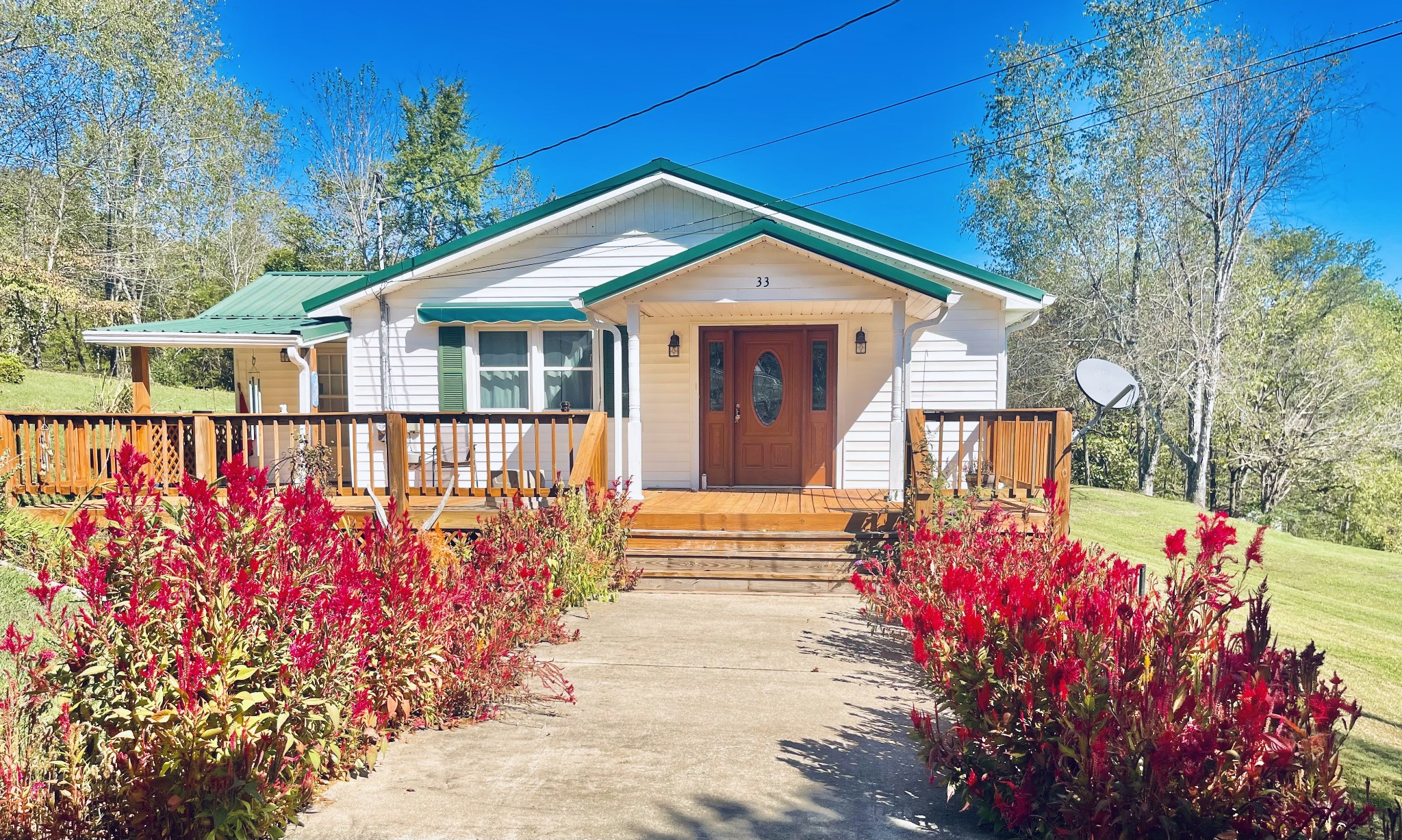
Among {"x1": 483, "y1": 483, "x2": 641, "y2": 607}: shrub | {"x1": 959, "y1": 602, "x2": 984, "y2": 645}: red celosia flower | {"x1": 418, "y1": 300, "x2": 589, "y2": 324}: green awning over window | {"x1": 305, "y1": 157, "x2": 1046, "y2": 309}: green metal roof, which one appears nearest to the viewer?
{"x1": 959, "y1": 602, "x2": 984, "y2": 645}: red celosia flower

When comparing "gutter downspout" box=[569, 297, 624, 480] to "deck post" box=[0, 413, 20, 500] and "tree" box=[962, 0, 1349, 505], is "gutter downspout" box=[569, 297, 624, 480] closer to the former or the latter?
"deck post" box=[0, 413, 20, 500]

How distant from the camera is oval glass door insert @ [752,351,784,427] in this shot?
9.98 m

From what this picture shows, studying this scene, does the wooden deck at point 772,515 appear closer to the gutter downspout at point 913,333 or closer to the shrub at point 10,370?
the gutter downspout at point 913,333

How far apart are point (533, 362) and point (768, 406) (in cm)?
324

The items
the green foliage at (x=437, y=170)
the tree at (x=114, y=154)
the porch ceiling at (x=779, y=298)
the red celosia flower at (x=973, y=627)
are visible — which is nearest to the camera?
the red celosia flower at (x=973, y=627)

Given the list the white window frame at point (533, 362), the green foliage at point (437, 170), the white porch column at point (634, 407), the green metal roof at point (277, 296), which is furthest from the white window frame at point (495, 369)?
the green foliage at point (437, 170)

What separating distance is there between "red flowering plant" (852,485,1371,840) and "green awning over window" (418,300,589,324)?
7.22 m

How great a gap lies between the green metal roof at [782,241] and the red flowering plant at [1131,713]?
14.8 ft

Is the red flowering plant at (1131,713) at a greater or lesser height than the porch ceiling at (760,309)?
lesser

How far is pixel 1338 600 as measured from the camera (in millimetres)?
9312

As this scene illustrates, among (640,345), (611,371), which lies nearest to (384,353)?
(611,371)

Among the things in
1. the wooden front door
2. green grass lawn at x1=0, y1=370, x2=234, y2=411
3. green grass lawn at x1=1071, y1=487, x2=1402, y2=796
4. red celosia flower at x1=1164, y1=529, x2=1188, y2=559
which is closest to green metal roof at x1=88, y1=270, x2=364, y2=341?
the wooden front door

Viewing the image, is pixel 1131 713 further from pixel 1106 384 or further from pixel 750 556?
pixel 1106 384

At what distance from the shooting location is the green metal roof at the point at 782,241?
7.50 metres
